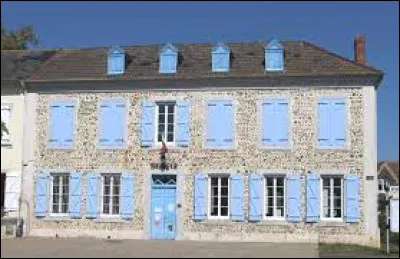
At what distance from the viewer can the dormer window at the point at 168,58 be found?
2362 centimetres

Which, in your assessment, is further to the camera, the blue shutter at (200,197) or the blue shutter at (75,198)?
the blue shutter at (75,198)

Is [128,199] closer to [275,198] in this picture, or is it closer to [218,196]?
[218,196]

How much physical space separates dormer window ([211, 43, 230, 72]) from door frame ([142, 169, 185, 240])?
151 inches

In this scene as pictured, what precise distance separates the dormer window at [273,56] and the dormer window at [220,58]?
4.57 feet

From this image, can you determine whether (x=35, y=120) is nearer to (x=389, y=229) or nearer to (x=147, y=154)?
(x=147, y=154)

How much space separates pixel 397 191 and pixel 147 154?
846cm

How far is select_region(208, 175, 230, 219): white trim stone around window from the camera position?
22.7 m

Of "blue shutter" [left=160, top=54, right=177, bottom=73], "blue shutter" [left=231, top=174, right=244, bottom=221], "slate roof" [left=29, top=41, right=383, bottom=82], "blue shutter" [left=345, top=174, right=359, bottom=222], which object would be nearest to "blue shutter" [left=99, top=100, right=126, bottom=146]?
"slate roof" [left=29, top=41, right=383, bottom=82]

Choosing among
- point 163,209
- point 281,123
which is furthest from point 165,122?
point 281,123

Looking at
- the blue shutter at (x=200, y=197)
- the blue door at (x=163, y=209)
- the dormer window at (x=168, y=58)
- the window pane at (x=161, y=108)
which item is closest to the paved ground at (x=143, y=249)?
the blue door at (x=163, y=209)

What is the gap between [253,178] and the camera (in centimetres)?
2241

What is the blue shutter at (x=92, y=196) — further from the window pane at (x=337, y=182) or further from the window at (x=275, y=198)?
the window pane at (x=337, y=182)

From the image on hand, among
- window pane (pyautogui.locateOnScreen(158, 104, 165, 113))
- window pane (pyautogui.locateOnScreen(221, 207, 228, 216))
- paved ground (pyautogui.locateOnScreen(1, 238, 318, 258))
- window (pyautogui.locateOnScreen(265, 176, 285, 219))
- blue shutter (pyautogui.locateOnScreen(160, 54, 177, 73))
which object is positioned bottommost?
paved ground (pyautogui.locateOnScreen(1, 238, 318, 258))

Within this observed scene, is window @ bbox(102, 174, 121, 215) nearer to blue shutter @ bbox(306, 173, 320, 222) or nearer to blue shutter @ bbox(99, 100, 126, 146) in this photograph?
blue shutter @ bbox(99, 100, 126, 146)
